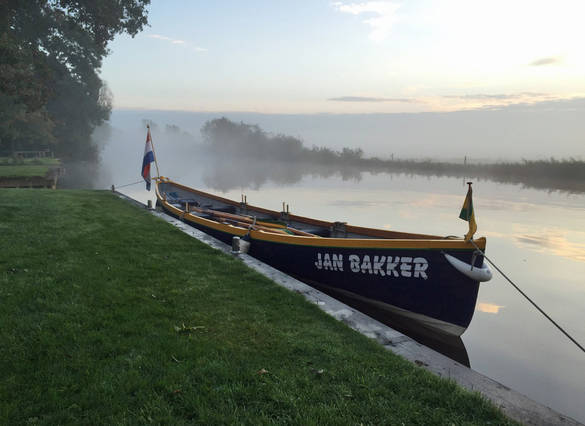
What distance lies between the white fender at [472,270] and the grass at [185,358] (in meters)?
2.64

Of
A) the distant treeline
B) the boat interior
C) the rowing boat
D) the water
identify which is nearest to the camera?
the water

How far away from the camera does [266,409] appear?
3391 millimetres

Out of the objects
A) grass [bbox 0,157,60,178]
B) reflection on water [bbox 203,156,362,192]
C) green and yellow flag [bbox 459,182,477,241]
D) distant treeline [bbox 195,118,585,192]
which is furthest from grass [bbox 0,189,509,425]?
distant treeline [bbox 195,118,585,192]

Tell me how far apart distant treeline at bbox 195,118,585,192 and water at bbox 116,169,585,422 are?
33.2ft

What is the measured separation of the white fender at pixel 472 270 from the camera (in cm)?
626

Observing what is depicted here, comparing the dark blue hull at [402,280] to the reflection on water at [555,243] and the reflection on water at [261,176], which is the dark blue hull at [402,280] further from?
the reflection on water at [261,176]

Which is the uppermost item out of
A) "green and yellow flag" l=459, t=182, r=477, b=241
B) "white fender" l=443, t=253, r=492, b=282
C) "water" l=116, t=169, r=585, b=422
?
"green and yellow flag" l=459, t=182, r=477, b=241

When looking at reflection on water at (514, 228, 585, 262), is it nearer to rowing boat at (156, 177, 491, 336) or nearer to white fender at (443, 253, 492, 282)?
rowing boat at (156, 177, 491, 336)

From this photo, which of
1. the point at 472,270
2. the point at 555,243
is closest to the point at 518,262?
the point at 555,243

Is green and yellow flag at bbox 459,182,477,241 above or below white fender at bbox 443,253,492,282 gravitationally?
above

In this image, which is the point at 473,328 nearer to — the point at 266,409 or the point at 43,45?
the point at 266,409

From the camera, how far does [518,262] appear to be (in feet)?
40.5

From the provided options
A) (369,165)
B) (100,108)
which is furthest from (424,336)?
(100,108)

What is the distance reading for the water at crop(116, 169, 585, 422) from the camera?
21.2 feet
